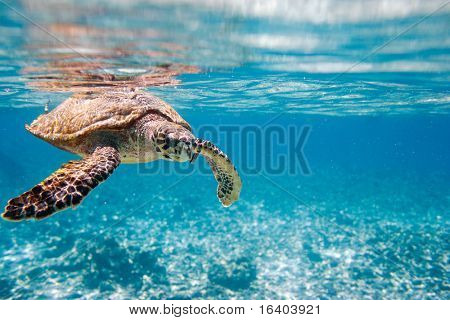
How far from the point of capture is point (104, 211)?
16094mm

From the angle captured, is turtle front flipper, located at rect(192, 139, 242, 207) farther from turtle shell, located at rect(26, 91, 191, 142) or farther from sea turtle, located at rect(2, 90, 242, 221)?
turtle shell, located at rect(26, 91, 191, 142)

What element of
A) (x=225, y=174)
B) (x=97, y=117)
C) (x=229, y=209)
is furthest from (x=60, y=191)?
(x=229, y=209)

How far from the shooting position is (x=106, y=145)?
674 cm

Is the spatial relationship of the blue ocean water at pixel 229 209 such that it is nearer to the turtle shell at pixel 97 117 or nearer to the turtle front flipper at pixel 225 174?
the turtle shell at pixel 97 117

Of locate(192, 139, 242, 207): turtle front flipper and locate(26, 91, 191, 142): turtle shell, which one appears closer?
locate(192, 139, 242, 207): turtle front flipper

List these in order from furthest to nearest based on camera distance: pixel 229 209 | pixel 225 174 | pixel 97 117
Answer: pixel 229 209
pixel 225 174
pixel 97 117

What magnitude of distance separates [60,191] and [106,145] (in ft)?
8.96

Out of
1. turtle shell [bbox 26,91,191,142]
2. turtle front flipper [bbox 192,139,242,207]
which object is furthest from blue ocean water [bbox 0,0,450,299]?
turtle front flipper [bbox 192,139,242,207]

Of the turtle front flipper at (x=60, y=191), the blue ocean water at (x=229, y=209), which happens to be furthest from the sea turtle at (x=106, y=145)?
the blue ocean water at (x=229, y=209)

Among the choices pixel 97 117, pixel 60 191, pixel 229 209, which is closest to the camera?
pixel 60 191

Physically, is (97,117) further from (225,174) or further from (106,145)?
(225,174)

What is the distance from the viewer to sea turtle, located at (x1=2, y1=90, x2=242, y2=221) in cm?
407

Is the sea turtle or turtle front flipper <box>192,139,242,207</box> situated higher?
the sea turtle

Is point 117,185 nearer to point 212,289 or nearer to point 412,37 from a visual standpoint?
point 212,289
